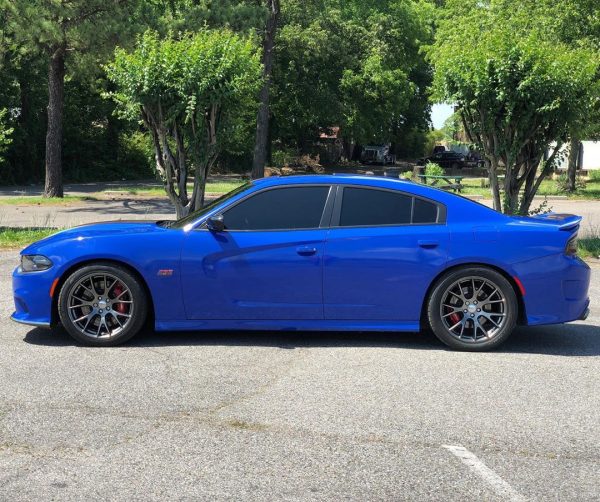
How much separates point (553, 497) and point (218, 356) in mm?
3209

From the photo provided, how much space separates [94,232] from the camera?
270 inches

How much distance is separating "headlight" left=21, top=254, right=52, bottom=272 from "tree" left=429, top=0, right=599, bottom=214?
26.3 feet

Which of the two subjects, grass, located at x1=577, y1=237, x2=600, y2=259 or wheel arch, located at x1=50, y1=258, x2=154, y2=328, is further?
grass, located at x1=577, y1=237, x2=600, y2=259

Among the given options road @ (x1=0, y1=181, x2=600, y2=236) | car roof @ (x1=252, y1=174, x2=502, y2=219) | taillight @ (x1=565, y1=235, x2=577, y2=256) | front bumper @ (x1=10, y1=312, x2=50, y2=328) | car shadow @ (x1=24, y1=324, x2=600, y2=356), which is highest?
car roof @ (x1=252, y1=174, x2=502, y2=219)

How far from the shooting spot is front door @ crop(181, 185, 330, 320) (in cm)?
661

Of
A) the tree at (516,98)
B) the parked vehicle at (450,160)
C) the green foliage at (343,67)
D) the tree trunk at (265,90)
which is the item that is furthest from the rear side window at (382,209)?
the parked vehicle at (450,160)

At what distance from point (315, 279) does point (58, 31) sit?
17544 mm

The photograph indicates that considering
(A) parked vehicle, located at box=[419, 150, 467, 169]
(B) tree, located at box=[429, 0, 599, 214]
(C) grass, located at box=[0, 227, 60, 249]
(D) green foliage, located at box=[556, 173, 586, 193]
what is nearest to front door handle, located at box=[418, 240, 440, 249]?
(B) tree, located at box=[429, 0, 599, 214]

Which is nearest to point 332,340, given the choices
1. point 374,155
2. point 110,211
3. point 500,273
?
point 500,273

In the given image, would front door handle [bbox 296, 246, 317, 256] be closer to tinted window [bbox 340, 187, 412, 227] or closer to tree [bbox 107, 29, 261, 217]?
tinted window [bbox 340, 187, 412, 227]

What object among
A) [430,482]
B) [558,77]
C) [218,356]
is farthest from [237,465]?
[558,77]

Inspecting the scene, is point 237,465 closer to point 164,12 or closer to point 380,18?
point 164,12

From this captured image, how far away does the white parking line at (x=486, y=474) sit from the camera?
3.94 metres

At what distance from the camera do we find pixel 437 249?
21.7ft
